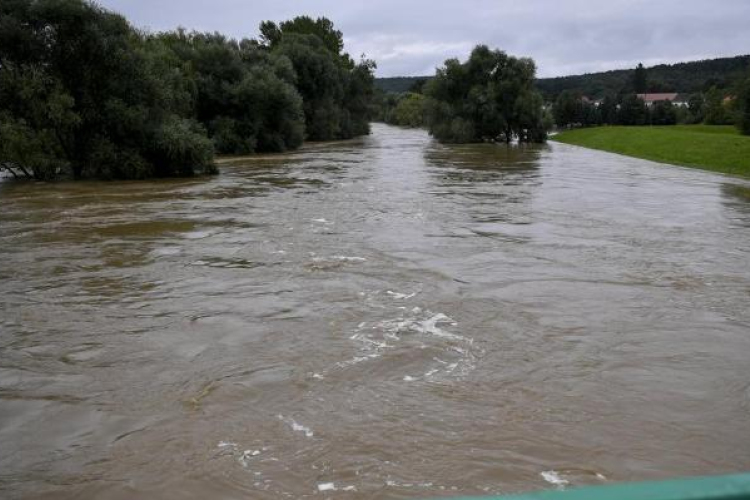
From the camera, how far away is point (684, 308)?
8.73 meters

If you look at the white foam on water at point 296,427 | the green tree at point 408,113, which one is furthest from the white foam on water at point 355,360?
the green tree at point 408,113

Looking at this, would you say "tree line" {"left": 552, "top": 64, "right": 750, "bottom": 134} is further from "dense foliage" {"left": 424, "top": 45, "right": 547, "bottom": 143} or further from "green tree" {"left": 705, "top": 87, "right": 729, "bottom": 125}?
"dense foliage" {"left": 424, "top": 45, "right": 547, "bottom": 143}

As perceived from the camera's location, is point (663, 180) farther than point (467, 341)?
Yes

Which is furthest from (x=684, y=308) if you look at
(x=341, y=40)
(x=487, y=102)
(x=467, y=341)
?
(x=341, y=40)

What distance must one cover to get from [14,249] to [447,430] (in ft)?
35.5

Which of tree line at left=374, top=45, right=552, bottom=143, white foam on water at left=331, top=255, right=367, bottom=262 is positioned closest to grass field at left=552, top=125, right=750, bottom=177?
tree line at left=374, top=45, right=552, bottom=143

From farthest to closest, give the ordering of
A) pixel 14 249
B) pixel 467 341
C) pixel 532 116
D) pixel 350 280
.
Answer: pixel 532 116, pixel 14 249, pixel 350 280, pixel 467 341

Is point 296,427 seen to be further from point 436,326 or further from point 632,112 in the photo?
point 632,112

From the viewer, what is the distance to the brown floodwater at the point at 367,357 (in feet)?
15.7

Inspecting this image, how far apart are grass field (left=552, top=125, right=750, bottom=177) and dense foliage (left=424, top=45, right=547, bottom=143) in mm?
5480

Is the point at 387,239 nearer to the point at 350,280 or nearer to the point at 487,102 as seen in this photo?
the point at 350,280

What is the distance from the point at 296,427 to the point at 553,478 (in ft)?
6.57

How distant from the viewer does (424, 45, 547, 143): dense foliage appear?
58.0 m

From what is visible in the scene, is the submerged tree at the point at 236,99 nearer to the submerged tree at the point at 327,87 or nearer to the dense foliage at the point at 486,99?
the submerged tree at the point at 327,87
